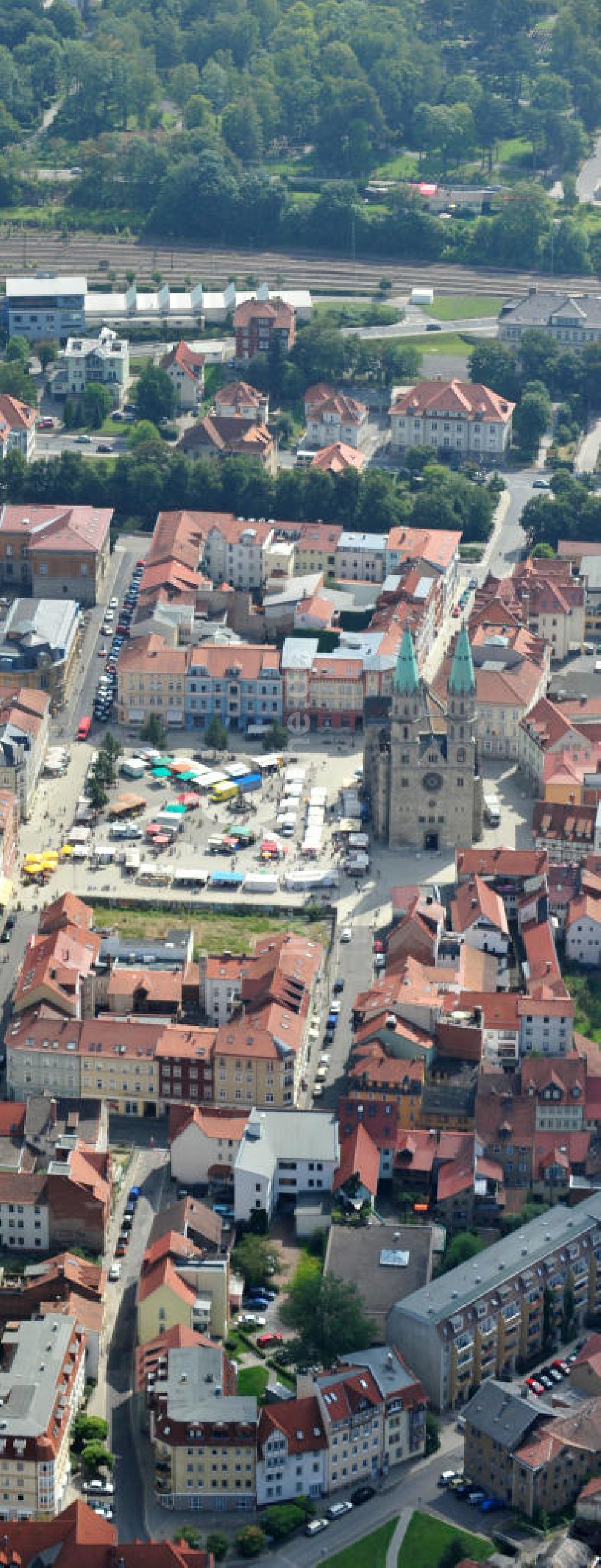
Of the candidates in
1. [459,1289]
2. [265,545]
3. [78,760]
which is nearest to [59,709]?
[78,760]

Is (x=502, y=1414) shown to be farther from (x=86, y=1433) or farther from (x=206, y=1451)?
(x=86, y=1433)

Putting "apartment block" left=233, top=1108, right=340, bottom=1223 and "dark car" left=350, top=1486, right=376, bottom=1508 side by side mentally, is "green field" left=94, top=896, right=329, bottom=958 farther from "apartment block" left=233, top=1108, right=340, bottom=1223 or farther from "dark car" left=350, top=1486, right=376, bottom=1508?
"dark car" left=350, top=1486, right=376, bottom=1508

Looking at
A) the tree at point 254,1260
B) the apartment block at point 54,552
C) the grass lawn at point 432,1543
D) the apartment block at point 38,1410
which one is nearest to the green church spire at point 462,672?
the apartment block at point 54,552

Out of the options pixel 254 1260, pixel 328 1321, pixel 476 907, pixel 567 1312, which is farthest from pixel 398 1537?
pixel 476 907

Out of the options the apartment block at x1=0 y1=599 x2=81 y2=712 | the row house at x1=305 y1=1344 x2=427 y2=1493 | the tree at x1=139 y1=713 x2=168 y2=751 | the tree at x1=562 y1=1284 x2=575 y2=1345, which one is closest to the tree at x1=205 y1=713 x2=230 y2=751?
the tree at x1=139 y1=713 x2=168 y2=751

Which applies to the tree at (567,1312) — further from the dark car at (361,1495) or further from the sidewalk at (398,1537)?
the sidewalk at (398,1537)

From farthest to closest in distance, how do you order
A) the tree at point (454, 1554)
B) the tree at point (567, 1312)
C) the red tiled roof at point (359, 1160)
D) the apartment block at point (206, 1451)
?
the red tiled roof at point (359, 1160) < the tree at point (567, 1312) < the apartment block at point (206, 1451) < the tree at point (454, 1554)

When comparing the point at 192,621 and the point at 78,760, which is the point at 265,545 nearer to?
the point at 192,621
